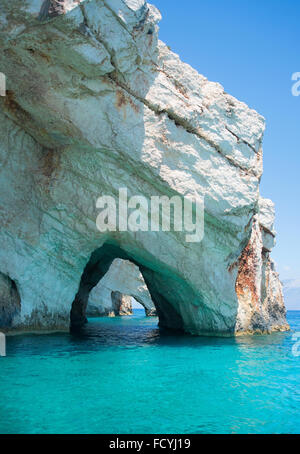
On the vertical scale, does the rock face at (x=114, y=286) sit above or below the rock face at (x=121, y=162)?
below

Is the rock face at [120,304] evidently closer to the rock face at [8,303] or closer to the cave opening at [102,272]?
the cave opening at [102,272]

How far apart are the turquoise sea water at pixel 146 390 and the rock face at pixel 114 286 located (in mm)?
24250

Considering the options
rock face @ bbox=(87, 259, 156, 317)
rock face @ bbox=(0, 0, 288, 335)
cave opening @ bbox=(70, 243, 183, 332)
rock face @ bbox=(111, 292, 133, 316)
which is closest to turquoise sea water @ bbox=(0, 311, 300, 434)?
rock face @ bbox=(0, 0, 288, 335)

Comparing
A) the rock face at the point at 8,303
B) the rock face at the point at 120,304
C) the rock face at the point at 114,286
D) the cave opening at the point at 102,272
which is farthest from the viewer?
the rock face at the point at 120,304

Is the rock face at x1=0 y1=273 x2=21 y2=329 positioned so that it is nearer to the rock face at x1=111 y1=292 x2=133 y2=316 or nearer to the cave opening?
the cave opening

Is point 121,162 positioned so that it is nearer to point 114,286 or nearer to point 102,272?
point 102,272

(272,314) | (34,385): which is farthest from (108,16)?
(272,314)

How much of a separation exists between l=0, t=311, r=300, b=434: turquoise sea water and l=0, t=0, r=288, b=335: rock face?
11.3ft

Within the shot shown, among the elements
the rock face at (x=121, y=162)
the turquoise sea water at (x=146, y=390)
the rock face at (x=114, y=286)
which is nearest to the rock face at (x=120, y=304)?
the rock face at (x=114, y=286)

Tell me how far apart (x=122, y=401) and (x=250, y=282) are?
11005 mm

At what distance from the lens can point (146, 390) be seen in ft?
25.9

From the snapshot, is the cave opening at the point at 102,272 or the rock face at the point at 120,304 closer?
the cave opening at the point at 102,272

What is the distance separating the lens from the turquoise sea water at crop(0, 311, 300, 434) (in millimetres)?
6074

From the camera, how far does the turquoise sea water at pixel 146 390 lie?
19.9 feet
